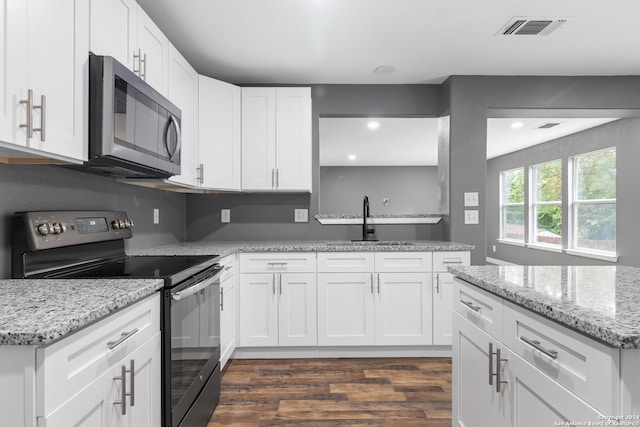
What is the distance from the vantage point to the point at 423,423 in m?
1.94

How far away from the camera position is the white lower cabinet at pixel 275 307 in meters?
2.80

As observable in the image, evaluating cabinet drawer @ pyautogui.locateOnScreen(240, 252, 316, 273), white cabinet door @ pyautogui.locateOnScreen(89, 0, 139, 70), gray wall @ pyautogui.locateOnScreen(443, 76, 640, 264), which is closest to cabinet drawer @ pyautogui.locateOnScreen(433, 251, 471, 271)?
gray wall @ pyautogui.locateOnScreen(443, 76, 640, 264)

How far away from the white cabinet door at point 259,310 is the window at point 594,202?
15.8 ft

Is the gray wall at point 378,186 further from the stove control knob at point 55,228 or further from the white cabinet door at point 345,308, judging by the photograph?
the stove control knob at point 55,228

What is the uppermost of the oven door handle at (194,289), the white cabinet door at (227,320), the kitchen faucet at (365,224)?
the kitchen faucet at (365,224)

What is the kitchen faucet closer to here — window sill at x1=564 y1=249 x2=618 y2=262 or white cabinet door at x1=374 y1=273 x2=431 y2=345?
white cabinet door at x1=374 y1=273 x2=431 y2=345

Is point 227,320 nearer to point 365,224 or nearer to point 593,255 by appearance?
point 365,224

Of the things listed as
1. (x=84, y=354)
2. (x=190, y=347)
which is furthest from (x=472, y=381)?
(x=84, y=354)

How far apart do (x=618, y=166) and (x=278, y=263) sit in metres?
4.75

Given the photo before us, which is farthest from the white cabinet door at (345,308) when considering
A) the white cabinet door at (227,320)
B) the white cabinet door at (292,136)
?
the white cabinet door at (292,136)

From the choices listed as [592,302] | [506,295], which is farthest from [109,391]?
[592,302]

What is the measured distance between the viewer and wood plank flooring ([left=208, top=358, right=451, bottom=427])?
1983 millimetres

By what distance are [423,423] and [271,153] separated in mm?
2251

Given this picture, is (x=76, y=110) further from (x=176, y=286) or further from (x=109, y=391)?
(x=109, y=391)
